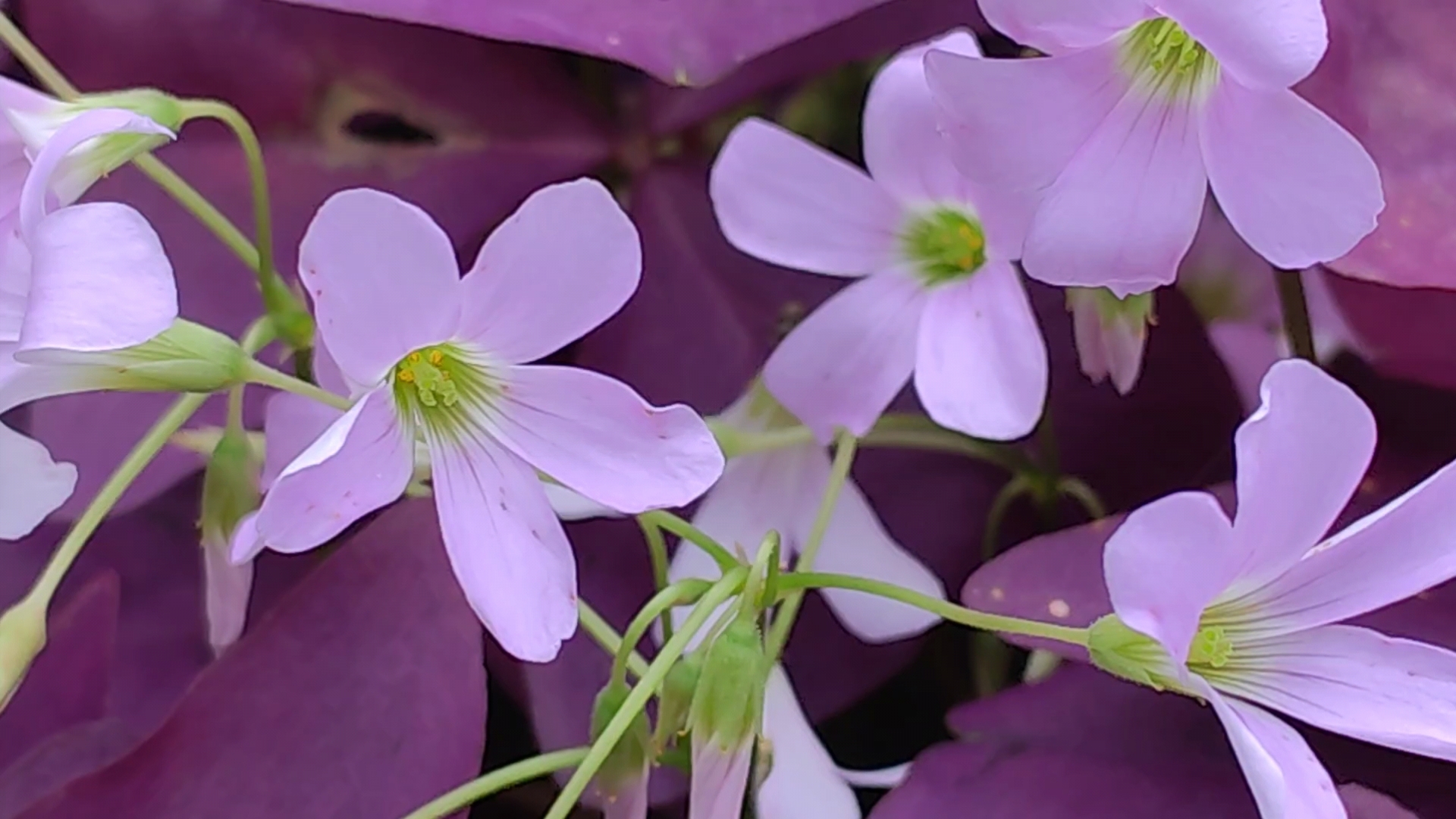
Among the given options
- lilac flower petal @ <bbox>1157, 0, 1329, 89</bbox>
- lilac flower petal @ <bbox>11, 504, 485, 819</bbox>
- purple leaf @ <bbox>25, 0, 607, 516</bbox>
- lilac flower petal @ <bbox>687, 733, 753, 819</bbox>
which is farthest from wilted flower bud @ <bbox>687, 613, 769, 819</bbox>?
purple leaf @ <bbox>25, 0, 607, 516</bbox>

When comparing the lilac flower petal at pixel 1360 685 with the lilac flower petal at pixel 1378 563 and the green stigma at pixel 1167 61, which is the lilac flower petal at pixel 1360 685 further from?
the green stigma at pixel 1167 61

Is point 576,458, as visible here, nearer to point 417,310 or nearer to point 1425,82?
point 417,310

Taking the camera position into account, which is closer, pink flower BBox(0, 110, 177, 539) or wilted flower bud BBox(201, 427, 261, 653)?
pink flower BBox(0, 110, 177, 539)

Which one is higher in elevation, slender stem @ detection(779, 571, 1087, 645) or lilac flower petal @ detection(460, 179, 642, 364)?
lilac flower petal @ detection(460, 179, 642, 364)

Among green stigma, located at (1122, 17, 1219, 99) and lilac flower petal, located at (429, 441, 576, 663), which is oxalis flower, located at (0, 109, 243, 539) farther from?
green stigma, located at (1122, 17, 1219, 99)

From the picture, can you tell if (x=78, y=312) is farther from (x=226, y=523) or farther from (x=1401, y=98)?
(x=1401, y=98)

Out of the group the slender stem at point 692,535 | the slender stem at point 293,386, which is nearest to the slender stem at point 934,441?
the slender stem at point 692,535

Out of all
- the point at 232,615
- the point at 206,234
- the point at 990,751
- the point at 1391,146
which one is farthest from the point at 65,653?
the point at 1391,146
